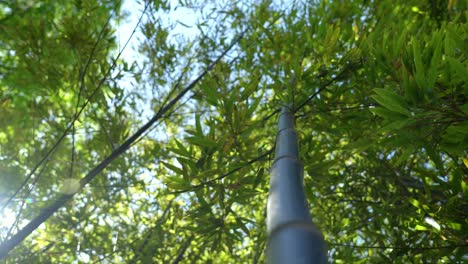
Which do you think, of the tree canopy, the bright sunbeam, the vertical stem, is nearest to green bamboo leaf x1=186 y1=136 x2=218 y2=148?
the tree canopy

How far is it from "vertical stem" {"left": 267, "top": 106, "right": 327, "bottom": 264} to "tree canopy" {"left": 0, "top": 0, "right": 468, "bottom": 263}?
0.40m

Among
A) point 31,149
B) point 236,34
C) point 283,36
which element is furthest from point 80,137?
point 283,36

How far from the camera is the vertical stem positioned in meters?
0.69

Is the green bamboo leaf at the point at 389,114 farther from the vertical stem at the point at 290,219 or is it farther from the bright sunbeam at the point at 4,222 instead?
the bright sunbeam at the point at 4,222

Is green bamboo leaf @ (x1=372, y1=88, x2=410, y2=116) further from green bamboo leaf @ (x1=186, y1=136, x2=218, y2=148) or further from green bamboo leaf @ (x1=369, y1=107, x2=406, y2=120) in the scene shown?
green bamboo leaf @ (x1=186, y1=136, x2=218, y2=148)

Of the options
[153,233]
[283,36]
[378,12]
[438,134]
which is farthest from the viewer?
[153,233]

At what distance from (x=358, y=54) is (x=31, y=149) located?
3144 millimetres

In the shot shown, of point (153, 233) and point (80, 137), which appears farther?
point (80, 137)

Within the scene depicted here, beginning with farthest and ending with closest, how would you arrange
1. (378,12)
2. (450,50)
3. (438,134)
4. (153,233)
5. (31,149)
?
1. (31,149)
2. (153,233)
3. (378,12)
4. (438,134)
5. (450,50)

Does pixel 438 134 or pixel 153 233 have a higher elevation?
pixel 153 233

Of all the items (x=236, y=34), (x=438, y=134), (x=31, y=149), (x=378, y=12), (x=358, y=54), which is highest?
(x=236, y=34)

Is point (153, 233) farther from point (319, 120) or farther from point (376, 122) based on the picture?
point (376, 122)

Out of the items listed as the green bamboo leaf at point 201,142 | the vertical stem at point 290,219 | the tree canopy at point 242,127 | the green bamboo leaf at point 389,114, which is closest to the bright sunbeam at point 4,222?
the tree canopy at point 242,127

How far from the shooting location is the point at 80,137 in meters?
4.03
